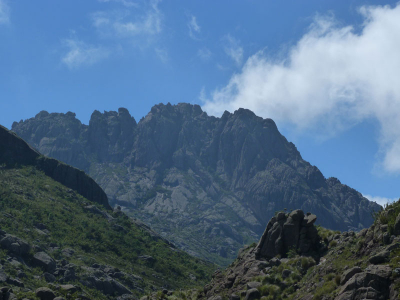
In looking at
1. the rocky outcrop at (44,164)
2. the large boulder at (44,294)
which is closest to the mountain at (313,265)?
the large boulder at (44,294)

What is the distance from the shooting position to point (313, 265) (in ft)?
129

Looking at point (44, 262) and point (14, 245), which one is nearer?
point (14, 245)

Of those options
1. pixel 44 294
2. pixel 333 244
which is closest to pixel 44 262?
pixel 44 294

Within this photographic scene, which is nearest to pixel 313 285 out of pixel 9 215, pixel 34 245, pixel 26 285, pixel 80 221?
pixel 26 285

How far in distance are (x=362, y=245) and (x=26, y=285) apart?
197 ft

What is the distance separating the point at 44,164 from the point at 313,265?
157 m

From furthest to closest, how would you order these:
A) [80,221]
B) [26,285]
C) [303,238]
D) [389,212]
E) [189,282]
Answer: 1. [80,221]
2. [189,282]
3. [26,285]
4. [303,238]
5. [389,212]

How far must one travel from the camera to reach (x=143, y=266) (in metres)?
125

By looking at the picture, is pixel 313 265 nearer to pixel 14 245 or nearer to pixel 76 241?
pixel 14 245

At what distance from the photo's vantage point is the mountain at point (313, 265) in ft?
91.4

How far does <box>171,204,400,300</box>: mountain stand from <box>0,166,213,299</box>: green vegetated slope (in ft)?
142

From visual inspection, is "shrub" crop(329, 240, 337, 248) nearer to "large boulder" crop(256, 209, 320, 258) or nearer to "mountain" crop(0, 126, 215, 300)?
"large boulder" crop(256, 209, 320, 258)

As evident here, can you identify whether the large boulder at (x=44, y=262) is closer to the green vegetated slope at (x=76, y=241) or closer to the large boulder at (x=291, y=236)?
the green vegetated slope at (x=76, y=241)

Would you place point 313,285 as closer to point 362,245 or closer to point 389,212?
point 362,245
